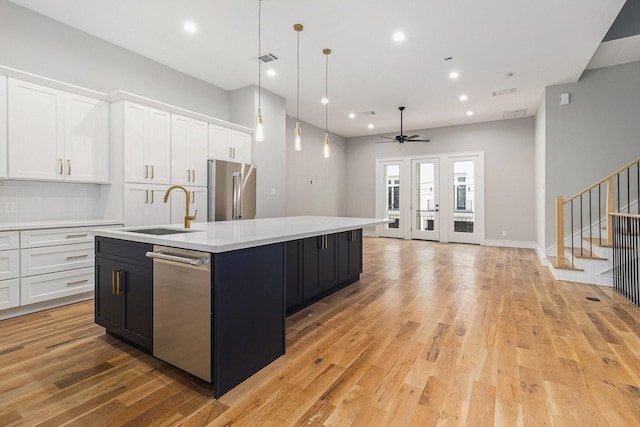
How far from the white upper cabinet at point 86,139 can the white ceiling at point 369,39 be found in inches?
37.4

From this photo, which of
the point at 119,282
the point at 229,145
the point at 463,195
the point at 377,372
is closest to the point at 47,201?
the point at 119,282

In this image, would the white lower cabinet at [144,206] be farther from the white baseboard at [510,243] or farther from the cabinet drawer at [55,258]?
the white baseboard at [510,243]

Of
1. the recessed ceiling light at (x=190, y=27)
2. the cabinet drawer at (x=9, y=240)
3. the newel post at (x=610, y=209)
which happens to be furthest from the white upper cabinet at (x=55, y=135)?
the newel post at (x=610, y=209)

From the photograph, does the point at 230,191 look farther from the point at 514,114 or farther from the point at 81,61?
the point at 514,114

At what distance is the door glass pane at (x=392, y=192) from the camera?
9016 millimetres

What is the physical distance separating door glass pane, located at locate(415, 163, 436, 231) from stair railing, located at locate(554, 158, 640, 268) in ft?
11.4

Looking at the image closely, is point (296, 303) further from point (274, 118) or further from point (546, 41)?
point (546, 41)

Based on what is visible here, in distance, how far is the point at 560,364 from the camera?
2051 millimetres

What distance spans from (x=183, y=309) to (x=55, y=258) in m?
2.25

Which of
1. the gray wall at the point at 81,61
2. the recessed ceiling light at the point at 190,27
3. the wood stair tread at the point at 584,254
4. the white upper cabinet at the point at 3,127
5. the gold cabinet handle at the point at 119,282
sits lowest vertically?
the wood stair tread at the point at 584,254

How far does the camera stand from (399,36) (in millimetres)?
3752

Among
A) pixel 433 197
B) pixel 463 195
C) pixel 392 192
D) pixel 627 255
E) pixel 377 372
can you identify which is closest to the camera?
pixel 377 372

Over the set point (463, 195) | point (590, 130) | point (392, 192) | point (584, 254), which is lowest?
point (584, 254)

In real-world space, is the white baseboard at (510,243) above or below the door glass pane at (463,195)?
below
